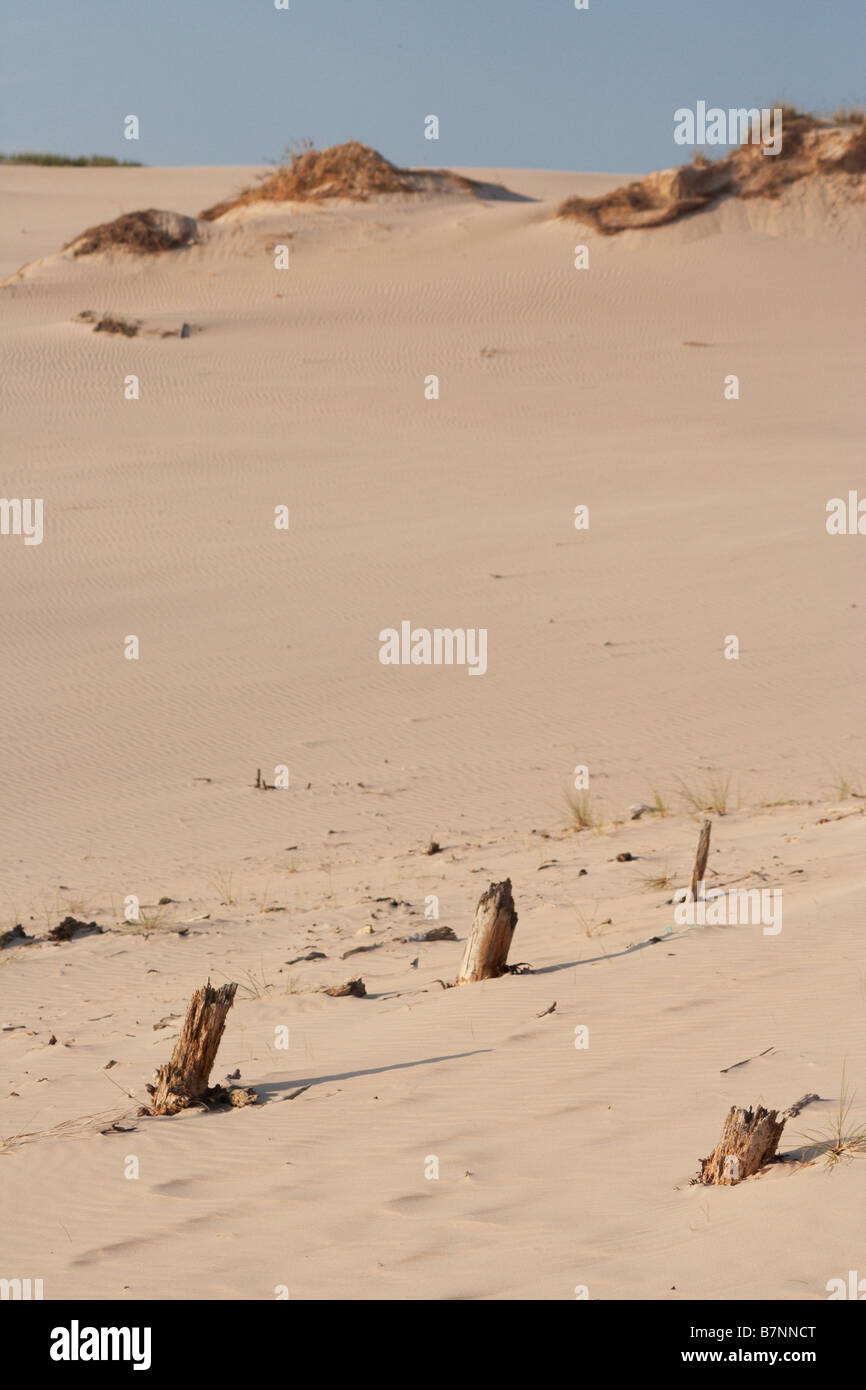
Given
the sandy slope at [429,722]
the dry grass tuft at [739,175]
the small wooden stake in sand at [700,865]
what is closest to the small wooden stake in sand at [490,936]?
the sandy slope at [429,722]

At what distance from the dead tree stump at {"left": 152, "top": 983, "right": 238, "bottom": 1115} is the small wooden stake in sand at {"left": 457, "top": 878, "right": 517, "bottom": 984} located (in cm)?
132

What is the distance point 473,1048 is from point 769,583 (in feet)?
31.1

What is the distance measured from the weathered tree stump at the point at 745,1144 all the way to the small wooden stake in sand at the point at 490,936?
217 cm

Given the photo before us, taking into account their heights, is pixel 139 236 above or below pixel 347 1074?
above

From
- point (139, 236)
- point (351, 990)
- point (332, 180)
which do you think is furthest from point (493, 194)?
point (351, 990)

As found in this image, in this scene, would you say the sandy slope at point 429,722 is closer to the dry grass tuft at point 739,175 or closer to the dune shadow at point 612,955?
the dune shadow at point 612,955

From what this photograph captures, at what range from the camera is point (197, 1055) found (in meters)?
4.52

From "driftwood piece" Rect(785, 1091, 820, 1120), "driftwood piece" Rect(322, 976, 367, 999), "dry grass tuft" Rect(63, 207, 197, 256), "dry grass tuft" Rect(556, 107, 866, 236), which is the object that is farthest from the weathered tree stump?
"dry grass tuft" Rect(63, 207, 197, 256)

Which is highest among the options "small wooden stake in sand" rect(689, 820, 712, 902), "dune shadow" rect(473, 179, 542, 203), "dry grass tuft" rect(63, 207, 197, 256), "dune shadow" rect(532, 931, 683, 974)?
"dune shadow" rect(473, 179, 542, 203)

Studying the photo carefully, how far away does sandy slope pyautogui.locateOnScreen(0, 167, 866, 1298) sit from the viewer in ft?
11.9

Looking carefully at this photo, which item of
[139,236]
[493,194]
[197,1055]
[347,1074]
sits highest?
[493,194]

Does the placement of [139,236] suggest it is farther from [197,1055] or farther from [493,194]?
[197,1055]

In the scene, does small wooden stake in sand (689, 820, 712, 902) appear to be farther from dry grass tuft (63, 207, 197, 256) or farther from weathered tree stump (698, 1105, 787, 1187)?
dry grass tuft (63, 207, 197, 256)

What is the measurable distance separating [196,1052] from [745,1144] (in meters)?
1.98
